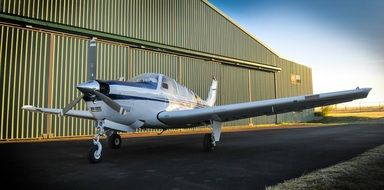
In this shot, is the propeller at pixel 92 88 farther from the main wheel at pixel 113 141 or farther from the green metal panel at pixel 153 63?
the green metal panel at pixel 153 63

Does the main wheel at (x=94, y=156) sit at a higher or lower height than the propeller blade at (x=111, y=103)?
lower

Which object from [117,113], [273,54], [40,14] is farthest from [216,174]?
[273,54]

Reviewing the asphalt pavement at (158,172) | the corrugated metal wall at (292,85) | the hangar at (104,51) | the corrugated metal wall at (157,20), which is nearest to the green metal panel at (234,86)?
the hangar at (104,51)

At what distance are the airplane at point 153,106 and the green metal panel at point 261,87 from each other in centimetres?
2220

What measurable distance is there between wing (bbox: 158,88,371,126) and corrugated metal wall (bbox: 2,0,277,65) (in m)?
12.2

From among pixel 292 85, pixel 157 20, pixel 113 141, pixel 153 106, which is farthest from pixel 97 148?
pixel 292 85

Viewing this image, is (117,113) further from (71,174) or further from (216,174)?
(216,174)

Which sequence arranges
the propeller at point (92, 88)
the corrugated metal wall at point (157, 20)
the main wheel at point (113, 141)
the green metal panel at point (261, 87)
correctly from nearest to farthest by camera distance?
the propeller at point (92, 88)
the main wheel at point (113, 141)
the corrugated metal wall at point (157, 20)
the green metal panel at point (261, 87)

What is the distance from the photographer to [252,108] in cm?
917

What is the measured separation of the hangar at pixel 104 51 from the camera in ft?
53.0

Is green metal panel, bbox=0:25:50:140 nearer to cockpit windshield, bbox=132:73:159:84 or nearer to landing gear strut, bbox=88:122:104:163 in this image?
cockpit windshield, bbox=132:73:159:84

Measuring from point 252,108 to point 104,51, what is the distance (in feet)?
44.3

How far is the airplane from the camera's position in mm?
7832

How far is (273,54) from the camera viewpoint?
3597 centimetres
